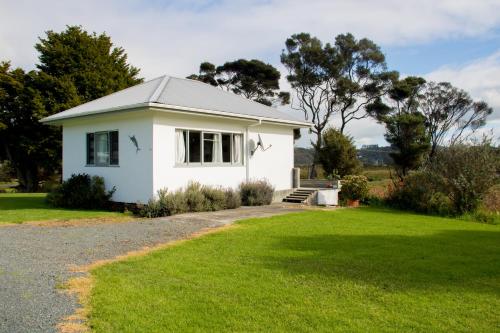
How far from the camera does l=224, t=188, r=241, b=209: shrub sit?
14.4 m

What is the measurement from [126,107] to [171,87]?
2.85 meters

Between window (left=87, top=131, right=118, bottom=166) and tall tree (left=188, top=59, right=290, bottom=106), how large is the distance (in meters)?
24.9

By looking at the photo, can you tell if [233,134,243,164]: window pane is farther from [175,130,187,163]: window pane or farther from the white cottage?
[175,130,187,163]: window pane

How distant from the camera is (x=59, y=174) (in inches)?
1126

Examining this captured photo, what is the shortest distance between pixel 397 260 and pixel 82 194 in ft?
35.7

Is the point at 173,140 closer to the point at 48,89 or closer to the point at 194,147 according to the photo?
the point at 194,147

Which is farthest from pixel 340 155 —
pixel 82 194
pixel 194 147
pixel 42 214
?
pixel 42 214

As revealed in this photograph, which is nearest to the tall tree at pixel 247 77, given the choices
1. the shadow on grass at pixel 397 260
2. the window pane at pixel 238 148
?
Result: the window pane at pixel 238 148

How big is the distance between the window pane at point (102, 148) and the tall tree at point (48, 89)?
33.7ft

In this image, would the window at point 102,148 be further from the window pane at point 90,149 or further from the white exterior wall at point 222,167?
the white exterior wall at point 222,167

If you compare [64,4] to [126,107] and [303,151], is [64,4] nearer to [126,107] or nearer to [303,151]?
[126,107]

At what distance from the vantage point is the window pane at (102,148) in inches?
→ 586

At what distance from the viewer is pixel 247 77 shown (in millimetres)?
39500

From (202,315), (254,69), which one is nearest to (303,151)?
(254,69)
